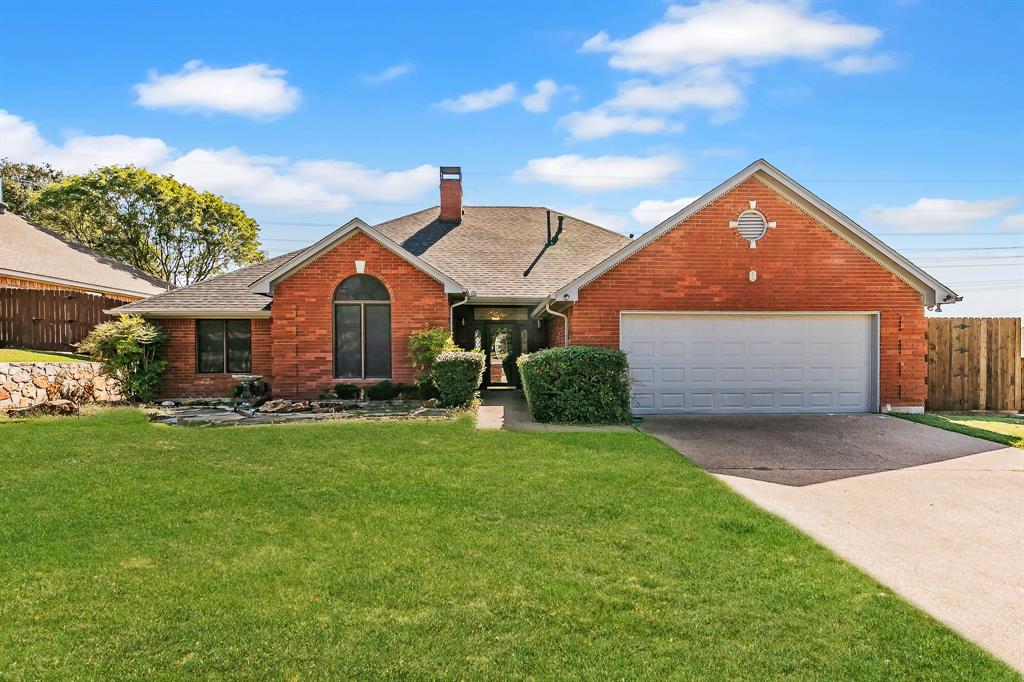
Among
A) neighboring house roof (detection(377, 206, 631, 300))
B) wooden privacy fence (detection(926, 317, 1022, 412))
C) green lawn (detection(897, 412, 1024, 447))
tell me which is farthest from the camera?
neighboring house roof (detection(377, 206, 631, 300))

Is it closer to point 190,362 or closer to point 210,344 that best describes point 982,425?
point 210,344

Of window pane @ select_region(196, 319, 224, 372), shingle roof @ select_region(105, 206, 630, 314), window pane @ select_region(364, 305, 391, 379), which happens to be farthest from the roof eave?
window pane @ select_region(364, 305, 391, 379)

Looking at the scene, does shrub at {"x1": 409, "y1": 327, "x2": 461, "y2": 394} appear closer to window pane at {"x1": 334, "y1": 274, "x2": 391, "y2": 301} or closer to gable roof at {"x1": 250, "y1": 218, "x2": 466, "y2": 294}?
gable roof at {"x1": 250, "y1": 218, "x2": 466, "y2": 294}

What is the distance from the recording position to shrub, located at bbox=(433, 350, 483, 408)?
1405 cm

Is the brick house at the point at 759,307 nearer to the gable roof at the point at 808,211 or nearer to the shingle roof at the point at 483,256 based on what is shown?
the gable roof at the point at 808,211

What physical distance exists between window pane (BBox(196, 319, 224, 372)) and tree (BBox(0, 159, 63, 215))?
88.0 ft

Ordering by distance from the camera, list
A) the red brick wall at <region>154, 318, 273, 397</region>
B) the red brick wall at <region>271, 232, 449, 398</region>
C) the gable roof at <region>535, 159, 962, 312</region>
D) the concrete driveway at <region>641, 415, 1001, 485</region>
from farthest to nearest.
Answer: the red brick wall at <region>154, 318, 273, 397</region> → the red brick wall at <region>271, 232, 449, 398</region> → the gable roof at <region>535, 159, 962, 312</region> → the concrete driveway at <region>641, 415, 1001, 485</region>

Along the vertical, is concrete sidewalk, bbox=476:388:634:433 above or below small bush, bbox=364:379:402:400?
below

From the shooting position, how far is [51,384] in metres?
14.6

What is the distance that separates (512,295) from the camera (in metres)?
17.5

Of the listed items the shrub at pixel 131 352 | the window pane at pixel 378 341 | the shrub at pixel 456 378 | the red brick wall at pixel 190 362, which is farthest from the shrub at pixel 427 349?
the shrub at pixel 131 352

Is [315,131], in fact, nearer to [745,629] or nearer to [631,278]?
[631,278]

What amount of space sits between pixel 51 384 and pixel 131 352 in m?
1.78

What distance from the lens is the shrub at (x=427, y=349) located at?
1530 centimetres
